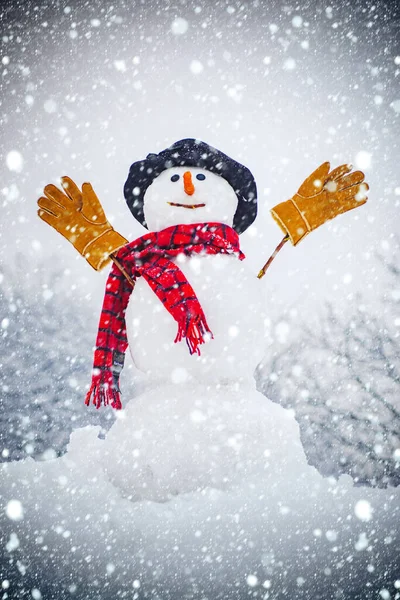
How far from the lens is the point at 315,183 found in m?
1.86

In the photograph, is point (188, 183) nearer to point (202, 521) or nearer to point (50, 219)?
point (50, 219)

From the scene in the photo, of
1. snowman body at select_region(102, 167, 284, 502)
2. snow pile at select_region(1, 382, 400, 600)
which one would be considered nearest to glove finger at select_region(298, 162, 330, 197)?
snowman body at select_region(102, 167, 284, 502)

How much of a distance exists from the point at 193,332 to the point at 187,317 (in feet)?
0.20

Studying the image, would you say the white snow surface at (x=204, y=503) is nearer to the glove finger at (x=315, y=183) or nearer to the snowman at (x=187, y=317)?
the snowman at (x=187, y=317)

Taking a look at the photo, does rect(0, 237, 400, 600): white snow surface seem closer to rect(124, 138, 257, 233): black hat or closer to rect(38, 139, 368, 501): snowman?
rect(38, 139, 368, 501): snowman

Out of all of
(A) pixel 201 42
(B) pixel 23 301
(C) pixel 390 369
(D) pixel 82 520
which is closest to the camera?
(D) pixel 82 520

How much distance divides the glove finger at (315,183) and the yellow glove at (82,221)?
0.94 m

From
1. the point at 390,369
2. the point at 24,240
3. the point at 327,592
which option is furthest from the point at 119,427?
the point at 24,240

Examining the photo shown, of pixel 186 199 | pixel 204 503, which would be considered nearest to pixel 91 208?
pixel 186 199

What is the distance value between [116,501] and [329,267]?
12.6 ft

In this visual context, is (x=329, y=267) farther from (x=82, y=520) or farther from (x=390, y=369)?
(x=82, y=520)

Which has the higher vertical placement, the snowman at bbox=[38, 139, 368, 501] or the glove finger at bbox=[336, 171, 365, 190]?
the glove finger at bbox=[336, 171, 365, 190]

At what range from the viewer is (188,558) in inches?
55.8

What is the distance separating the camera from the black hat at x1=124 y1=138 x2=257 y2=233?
1.87m
